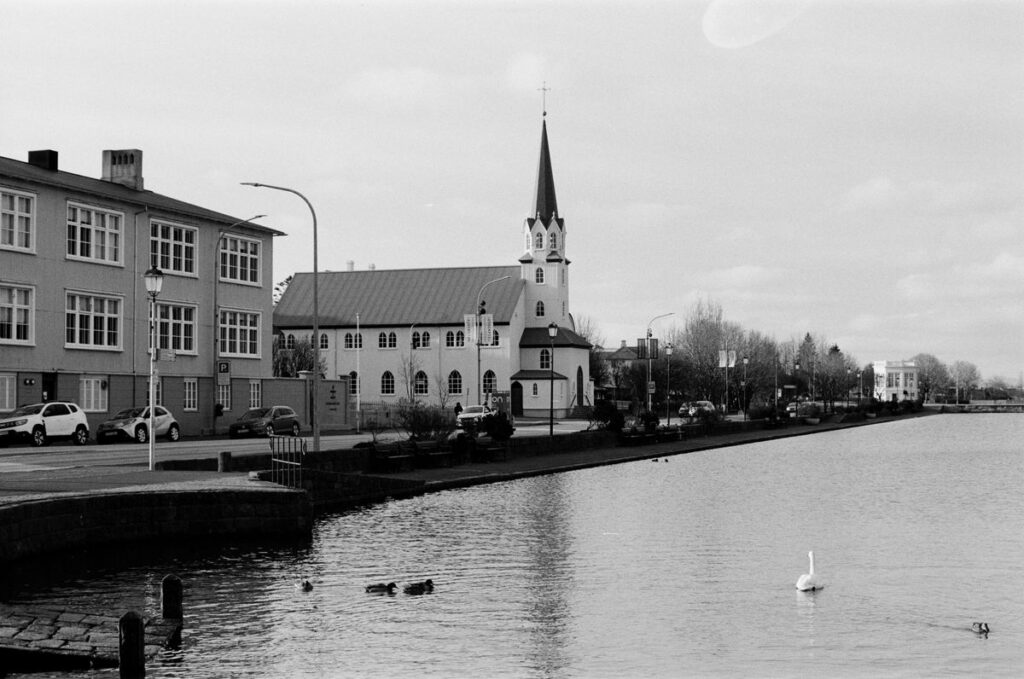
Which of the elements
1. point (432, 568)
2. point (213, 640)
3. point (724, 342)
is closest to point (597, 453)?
point (432, 568)

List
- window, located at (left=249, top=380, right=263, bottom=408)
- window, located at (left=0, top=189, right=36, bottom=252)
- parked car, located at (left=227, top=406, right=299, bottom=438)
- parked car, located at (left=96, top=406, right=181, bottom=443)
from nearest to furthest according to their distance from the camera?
parked car, located at (left=96, top=406, right=181, bottom=443) → window, located at (left=0, top=189, right=36, bottom=252) → parked car, located at (left=227, top=406, right=299, bottom=438) → window, located at (left=249, top=380, right=263, bottom=408)

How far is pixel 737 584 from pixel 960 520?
10.9 metres

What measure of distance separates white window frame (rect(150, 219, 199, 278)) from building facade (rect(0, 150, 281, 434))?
7cm

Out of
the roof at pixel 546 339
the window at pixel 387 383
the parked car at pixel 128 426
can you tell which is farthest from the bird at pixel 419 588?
the window at pixel 387 383

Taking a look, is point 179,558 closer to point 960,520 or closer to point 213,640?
point 213,640

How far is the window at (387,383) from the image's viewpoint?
11175 centimetres

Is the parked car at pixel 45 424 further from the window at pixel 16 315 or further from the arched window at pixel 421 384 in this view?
the arched window at pixel 421 384

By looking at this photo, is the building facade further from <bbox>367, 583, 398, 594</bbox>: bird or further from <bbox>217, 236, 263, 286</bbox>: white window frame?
<bbox>367, 583, 398, 594</bbox>: bird

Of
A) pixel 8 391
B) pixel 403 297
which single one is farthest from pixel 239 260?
pixel 403 297

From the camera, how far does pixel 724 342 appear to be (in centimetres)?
13688

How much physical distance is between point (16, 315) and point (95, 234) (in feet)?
19.4

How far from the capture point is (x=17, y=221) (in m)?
51.1

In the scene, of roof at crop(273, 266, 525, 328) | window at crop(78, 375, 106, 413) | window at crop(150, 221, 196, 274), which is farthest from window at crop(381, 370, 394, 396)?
window at crop(78, 375, 106, 413)

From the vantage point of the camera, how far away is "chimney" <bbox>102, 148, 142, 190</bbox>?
200 feet
